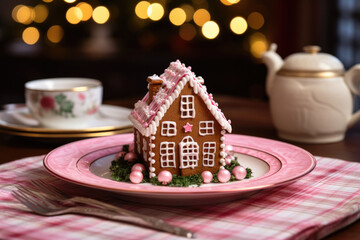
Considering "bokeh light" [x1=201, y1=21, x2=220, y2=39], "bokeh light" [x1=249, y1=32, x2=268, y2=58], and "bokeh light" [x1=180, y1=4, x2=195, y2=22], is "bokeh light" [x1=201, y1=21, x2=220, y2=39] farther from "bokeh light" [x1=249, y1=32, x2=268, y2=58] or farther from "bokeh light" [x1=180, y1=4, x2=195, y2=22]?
"bokeh light" [x1=249, y1=32, x2=268, y2=58]

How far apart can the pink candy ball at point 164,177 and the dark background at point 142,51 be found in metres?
2.60

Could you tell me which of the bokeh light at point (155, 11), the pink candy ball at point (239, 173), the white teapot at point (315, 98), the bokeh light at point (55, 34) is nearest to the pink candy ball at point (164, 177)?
the pink candy ball at point (239, 173)

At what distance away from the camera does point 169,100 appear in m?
0.87

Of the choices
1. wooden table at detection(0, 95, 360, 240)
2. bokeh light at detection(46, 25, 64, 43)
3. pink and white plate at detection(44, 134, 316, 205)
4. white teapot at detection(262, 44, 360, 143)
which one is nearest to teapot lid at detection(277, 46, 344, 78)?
white teapot at detection(262, 44, 360, 143)

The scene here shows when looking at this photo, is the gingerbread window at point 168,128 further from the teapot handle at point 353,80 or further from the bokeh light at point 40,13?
the bokeh light at point 40,13

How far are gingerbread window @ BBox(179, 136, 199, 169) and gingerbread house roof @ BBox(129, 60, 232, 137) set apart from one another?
56 mm

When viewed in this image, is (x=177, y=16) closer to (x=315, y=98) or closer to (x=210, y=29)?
(x=210, y=29)

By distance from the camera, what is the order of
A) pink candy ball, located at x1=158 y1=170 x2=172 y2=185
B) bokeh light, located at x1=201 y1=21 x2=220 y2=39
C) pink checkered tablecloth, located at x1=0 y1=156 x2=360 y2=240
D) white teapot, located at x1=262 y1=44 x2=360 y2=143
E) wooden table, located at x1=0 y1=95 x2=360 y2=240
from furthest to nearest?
1. bokeh light, located at x1=201 y1=21 x2=220 y2=39
2. white teapot, located at x1=262 y1=44 x2=360 y2=143
3. wooden table, located at x1=0 y1=95 x2=360 y2=240
4. pink candy ball, located at x1=158 y1=170 x2=172 y2=185
5. pink checkered tablecloth, located at x1=0 y1=156 x2=360 y2=240

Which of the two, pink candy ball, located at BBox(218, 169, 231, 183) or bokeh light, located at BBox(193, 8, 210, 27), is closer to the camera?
pink candy ball, located at BBox(218, 169, 231, 183)

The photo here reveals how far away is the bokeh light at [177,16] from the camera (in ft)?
14.4

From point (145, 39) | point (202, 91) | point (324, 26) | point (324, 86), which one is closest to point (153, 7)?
point (145, 39)

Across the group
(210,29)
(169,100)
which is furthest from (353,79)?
(210,29)

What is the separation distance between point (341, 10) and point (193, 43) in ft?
5.00

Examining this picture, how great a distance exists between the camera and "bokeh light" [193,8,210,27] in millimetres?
4289
